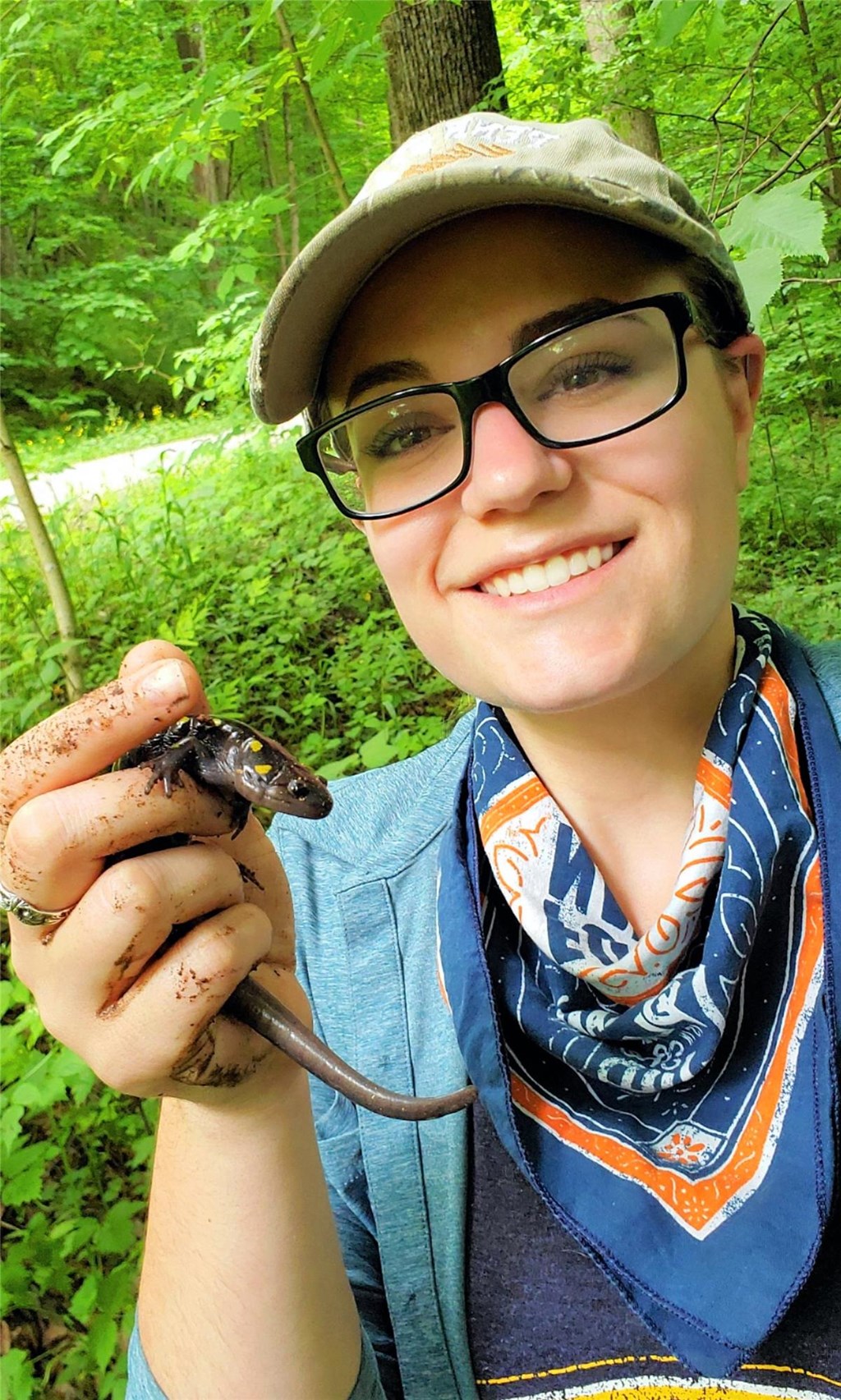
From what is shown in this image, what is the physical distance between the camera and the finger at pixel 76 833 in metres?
1.11

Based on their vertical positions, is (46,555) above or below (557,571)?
below

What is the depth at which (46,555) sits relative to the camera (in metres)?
5.00

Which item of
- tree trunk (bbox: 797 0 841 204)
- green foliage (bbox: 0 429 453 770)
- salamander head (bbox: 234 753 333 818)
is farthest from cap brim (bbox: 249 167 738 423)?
green foliage (bbox: 0 429 453 770)

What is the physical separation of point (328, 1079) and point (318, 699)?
12.2 ft

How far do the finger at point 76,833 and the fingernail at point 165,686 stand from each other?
0.11 meters

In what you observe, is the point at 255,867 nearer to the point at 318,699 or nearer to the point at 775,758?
the point at 775,758

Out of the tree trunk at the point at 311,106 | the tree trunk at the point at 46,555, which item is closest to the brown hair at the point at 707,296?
the tree trunk at the point at 311,106

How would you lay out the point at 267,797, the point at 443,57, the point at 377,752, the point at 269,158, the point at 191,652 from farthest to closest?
1. the point at 269,158
2. the point at 191,652
3. the point at 443,57
4. the point at 377,752
5. the point at 267,797

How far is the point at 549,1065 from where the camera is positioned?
5.23 ft

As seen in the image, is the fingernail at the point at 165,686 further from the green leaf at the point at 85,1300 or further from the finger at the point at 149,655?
the green leaf at the point at 85,1300

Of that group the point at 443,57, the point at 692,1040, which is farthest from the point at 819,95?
the point at 692,1040

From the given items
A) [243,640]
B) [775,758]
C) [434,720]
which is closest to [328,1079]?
[775,758]

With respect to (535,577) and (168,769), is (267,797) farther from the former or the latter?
(535,577)

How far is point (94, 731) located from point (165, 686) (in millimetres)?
110
